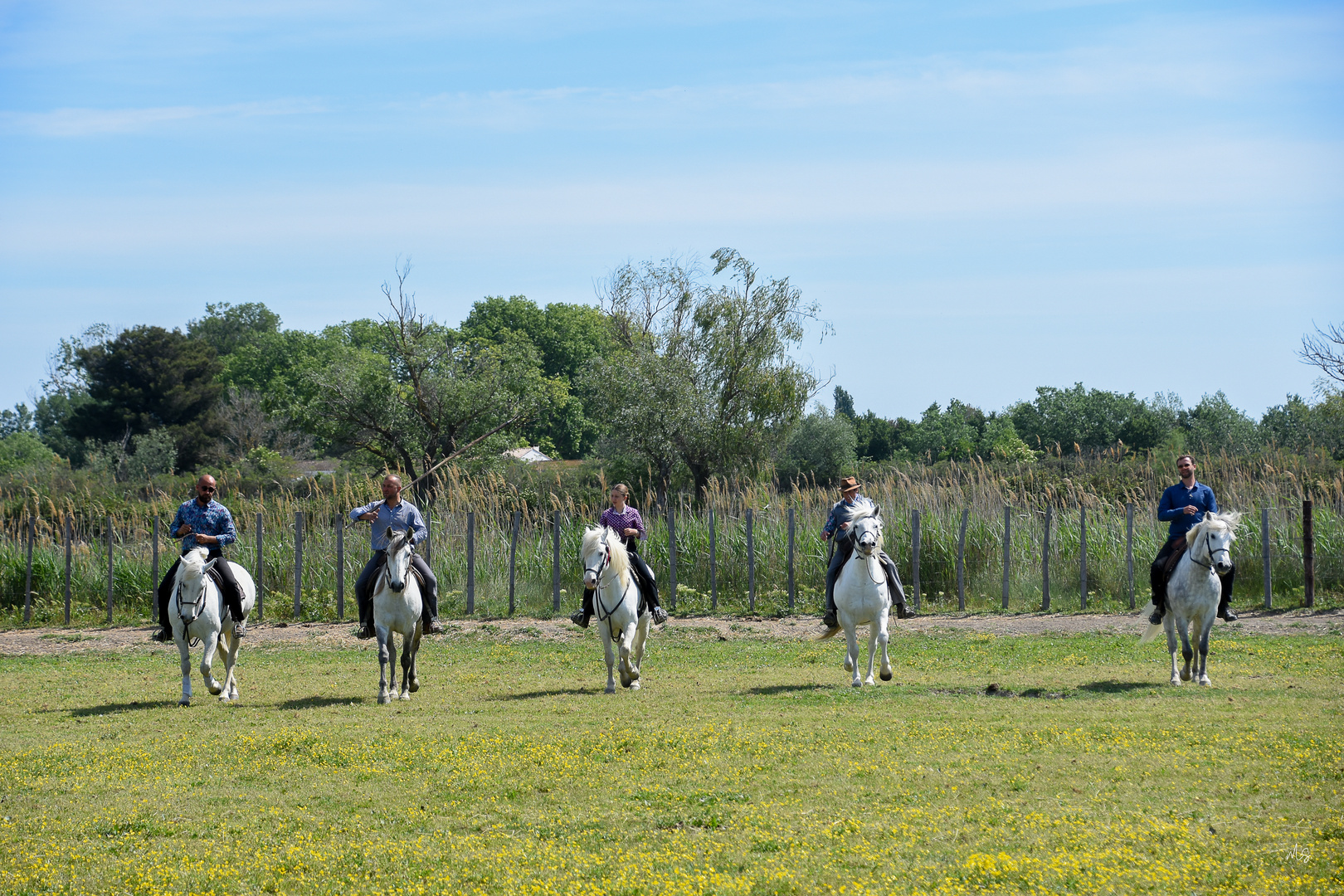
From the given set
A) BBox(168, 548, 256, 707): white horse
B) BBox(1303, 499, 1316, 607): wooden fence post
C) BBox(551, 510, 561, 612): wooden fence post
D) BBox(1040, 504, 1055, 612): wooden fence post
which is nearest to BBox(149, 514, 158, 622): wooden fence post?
BBox(551, 510, 561, 612): wooden fence post

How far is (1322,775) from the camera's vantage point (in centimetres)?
749

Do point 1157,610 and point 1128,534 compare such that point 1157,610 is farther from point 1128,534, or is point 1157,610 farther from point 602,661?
point 1128,534

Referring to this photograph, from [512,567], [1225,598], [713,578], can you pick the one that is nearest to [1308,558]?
[1225,598]

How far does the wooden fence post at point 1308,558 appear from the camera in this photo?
18.8m

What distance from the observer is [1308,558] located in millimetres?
19031

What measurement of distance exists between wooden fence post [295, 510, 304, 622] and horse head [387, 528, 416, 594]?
10.1 metres

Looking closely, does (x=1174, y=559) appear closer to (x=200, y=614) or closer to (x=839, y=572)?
(x=839, y=572)

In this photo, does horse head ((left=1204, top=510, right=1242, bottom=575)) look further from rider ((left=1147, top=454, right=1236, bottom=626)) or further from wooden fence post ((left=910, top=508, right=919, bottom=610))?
wooden fence post ((left=910, top=508, right=919, bottom=610))

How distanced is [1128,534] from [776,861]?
1582cm

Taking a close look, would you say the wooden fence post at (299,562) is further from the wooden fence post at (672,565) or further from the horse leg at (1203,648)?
the horse leg at (1203,648)

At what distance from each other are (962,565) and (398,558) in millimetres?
11751

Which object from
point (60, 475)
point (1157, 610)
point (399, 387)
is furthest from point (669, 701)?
point (60, 475)

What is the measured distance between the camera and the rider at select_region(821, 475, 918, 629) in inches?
487

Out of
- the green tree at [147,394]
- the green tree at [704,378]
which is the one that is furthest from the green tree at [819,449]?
the green tree at [147,394]
